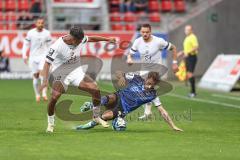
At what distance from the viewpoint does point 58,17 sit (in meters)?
34.2

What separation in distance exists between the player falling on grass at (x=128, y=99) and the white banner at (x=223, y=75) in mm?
12348

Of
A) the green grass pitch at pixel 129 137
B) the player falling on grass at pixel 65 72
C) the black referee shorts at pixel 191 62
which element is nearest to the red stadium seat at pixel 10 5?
the black referee shorts at pixel 191 62

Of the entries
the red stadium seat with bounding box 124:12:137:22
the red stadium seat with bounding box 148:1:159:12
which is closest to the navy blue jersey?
the red stadium seat with bounding box 124:12:137:22

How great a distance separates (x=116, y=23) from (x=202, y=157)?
23.8 meters

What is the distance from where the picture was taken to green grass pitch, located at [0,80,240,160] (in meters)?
11.2

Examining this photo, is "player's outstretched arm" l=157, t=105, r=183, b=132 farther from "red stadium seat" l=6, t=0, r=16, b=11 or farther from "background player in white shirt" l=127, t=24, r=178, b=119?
"red stadium seat" l=6, t=0, r=16, b=11

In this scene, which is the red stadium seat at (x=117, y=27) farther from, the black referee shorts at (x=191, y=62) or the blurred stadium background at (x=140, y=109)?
the black referee shorts at (x=191, y=62)

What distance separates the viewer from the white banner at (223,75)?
88.1 feet

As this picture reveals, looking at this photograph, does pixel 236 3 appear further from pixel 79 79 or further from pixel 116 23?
pixel 79 79

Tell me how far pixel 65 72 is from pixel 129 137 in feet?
6.31

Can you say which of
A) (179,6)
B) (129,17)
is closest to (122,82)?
(129,17)

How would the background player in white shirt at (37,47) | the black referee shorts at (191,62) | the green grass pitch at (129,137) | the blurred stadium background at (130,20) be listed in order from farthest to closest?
the blurred stadium background at (130,20), the black referee shorts at (191,62), the background player in white shirt at (37,47), the green grass pitch at (129,137)

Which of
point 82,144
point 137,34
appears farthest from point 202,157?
point 137,34

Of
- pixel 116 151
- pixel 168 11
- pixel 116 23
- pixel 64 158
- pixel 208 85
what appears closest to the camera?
pixel 64 158
